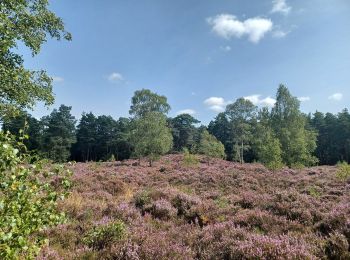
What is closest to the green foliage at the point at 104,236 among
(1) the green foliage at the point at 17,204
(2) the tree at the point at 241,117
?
(1) the green foliage at the point at 17,204

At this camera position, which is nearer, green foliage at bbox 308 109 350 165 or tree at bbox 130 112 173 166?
tree at bbox 130 112 173 166

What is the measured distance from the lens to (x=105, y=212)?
944cm

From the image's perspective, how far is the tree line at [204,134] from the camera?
39.7 meters

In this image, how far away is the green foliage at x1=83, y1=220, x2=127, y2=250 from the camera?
6.36 meters

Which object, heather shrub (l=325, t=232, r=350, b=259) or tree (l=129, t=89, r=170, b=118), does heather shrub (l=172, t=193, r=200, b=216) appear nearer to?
→ heather shrub (l=325, t=232, r=350, b=259)

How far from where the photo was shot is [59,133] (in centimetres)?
6712

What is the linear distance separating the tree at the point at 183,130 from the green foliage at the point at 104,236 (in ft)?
251

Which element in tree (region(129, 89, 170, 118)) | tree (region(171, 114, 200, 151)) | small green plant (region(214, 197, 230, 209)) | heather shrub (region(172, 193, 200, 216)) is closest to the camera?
heather shrub (region(172, 193, 200, 216))

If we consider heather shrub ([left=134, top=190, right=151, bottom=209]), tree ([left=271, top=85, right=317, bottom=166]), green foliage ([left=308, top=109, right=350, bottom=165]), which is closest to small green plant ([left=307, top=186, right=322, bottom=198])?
heather shrub ([left=134, top=190, right=151, bottom=209])

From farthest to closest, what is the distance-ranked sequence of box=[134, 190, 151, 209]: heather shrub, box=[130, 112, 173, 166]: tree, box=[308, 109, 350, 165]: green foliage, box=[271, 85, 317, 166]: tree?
box=[308, 109, 350, 165]: green foliage, box=[130, 112, 173, 166]: tree, box=[271, 85, 317, 166]: tree, box=[134, 190, 151, 209]: heather shrub

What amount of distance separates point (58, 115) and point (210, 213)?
6757 cm

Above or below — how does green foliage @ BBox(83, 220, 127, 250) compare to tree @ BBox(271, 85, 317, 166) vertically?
below

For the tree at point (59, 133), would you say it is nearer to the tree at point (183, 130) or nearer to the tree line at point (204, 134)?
the tree line at point (204, 134)

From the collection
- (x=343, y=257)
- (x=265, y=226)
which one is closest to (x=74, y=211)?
(x=265, y=226)
